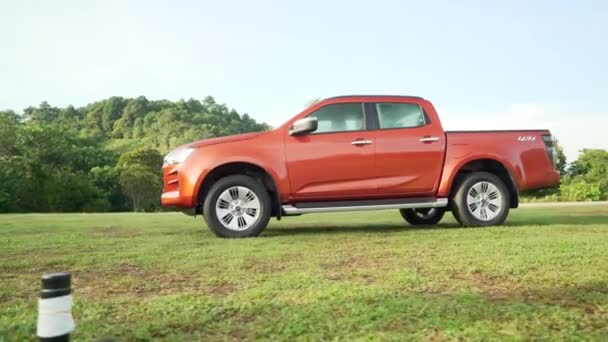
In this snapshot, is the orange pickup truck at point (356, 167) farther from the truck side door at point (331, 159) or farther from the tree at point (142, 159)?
the tree at point (142, 159)

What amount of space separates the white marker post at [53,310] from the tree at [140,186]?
6876cm

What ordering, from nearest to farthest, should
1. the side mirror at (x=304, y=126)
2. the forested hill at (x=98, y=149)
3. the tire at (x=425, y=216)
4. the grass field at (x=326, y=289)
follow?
the grass field at (x=326, y=289)
the side mirror at (x=304, y=126)
the tire at (x=425, y=216)
the forested hill at (x=98, y=149)

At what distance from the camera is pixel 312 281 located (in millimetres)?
3525

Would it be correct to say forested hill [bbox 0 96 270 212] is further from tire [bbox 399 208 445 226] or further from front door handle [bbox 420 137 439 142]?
front door handle [bbox 420 137 439 142]

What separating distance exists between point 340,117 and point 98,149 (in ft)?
269

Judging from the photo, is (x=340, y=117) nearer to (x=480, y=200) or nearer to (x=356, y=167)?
(x=356, y=167)

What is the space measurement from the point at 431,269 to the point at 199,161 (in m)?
3.73

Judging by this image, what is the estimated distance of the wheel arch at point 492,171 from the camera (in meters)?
7.62

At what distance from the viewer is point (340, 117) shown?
7332 millimetres

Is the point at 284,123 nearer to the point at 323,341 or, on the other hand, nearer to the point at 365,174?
the point at 365,174

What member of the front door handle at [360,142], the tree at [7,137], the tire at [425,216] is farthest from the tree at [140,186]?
the front door handle at [360,142]

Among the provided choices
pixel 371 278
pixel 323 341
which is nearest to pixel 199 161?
pixel 371 278

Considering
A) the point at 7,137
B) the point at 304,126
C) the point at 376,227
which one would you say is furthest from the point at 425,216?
the point at 7,137

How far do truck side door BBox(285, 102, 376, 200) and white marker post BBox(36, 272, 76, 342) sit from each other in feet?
16.9
